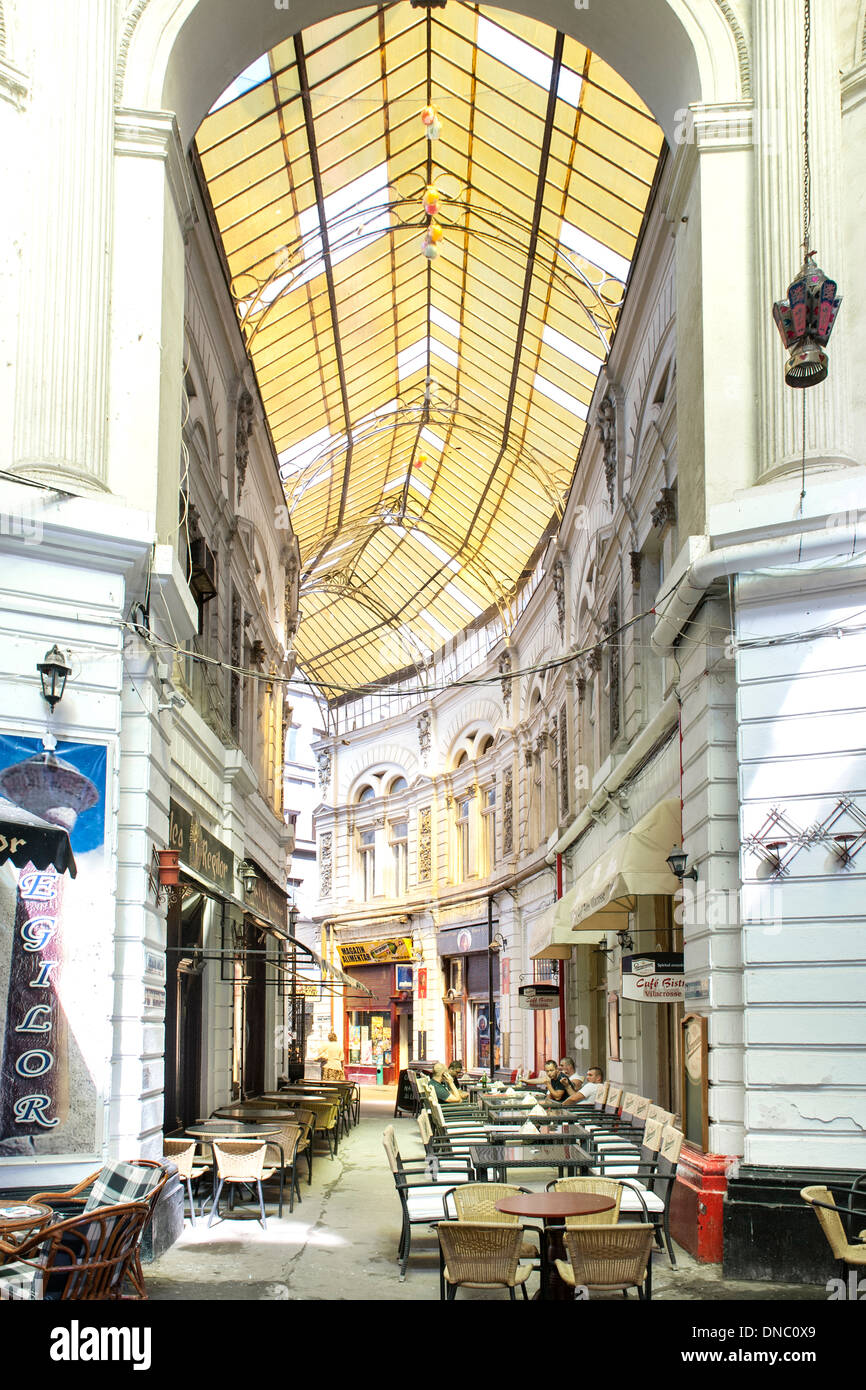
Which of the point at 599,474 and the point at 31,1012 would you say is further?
the point at 599,474

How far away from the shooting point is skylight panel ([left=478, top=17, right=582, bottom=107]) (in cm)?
1627

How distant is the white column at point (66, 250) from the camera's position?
982 centimetres

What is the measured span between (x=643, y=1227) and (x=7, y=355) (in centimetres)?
752

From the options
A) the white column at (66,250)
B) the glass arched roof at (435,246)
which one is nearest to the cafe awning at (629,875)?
the glass arched roof at (435,246)

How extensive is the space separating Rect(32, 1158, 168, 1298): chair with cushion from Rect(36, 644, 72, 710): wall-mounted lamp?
314 centimetres

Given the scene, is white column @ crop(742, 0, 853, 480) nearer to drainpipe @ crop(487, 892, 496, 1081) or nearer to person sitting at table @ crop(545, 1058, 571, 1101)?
person sitting at table @ crop(545, 1058, 571, 1101)

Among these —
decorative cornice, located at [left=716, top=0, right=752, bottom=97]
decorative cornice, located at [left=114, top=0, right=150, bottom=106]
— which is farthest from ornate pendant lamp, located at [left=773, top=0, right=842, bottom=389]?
decorative cornice, located at [left=114, top=0, right=150, bottom=106]

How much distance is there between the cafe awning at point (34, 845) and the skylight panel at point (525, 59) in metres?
12.1

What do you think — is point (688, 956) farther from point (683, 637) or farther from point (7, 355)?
point (7, 355)

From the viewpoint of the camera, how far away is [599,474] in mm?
22359

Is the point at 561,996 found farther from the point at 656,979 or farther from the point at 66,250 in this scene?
the point at 66,250

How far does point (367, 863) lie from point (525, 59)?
32.6 m

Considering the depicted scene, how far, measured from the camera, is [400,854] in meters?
43.7
